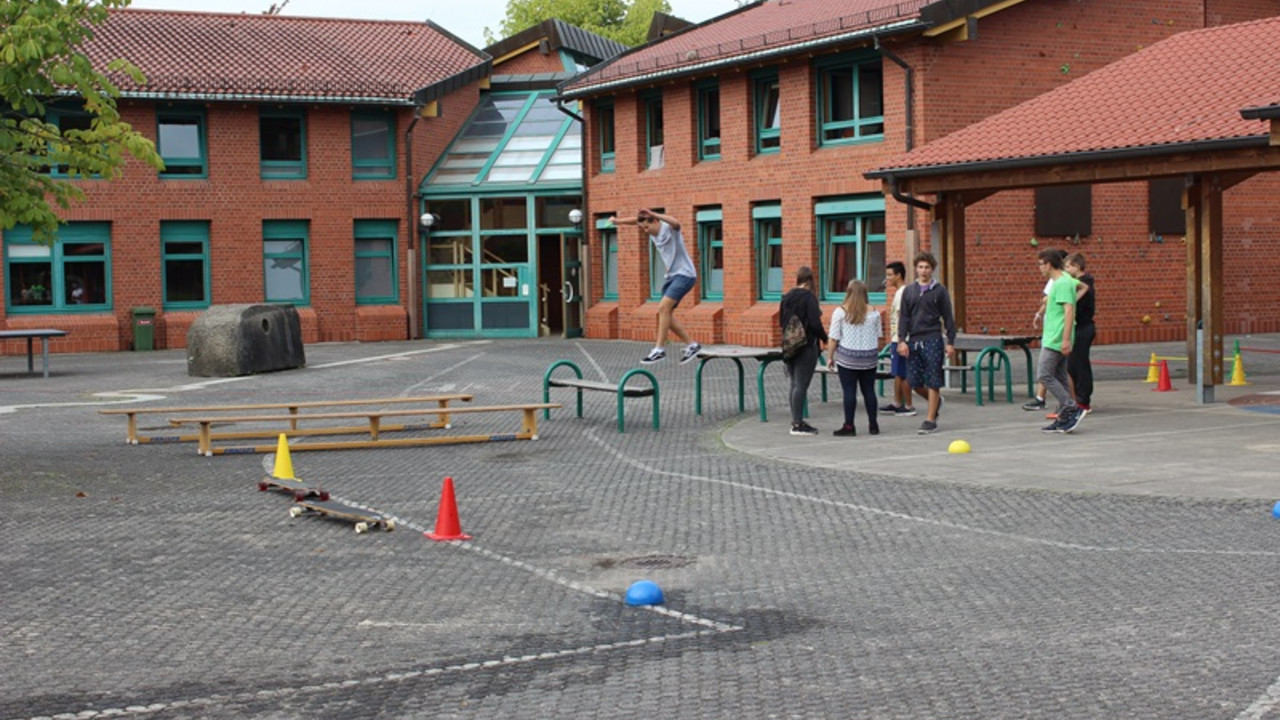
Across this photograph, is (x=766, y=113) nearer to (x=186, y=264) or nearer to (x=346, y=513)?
(x=186, y=264)

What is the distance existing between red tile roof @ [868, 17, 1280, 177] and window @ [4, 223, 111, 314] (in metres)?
20.9

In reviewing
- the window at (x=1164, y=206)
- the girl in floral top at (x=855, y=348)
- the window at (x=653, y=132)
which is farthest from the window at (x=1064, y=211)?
the girl in floral top at (x=855, y=348)

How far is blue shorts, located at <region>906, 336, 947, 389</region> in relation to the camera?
17.2 metres

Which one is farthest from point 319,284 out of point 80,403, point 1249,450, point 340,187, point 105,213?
point 1249,450

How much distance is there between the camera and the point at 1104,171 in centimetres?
2061

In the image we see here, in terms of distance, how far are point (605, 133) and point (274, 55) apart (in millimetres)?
8193

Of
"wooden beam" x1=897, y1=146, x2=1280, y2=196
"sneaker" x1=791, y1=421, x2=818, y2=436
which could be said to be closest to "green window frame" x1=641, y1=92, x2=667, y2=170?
"wooden beam" x1=897, y1=146, x2=1280, y2=196

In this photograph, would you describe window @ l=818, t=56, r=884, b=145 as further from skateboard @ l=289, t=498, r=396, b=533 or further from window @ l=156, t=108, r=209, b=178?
skateboard @ l=289, t=498, r=396, b=533

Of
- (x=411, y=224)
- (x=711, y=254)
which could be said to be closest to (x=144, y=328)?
(x=411, y=224)

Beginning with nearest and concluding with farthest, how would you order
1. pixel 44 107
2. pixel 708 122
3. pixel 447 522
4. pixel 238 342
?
pixel 447 522 → pixel 44 107 → pixel 238 342 → pixel 708 122

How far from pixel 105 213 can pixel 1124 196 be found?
2187 centimetres

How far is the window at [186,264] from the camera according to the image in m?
38.4

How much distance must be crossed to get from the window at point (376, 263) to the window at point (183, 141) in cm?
397

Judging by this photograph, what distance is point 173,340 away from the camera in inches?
1499
